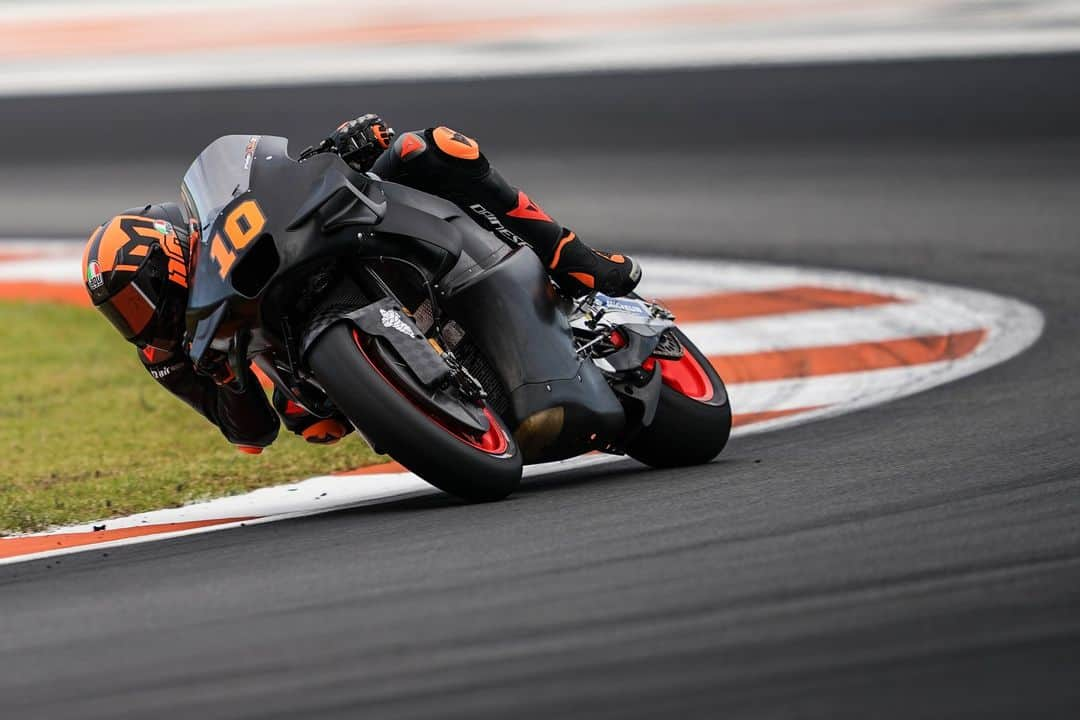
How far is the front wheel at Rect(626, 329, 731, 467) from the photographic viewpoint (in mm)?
5438

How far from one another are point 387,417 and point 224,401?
1035 millimetres

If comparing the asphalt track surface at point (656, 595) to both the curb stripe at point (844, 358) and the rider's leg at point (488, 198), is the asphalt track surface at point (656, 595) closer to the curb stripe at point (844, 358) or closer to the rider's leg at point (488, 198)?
the curb stripe at point (844, 358)

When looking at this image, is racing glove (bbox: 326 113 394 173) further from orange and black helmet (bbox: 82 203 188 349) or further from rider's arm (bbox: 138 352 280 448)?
rider's arm (bbox: 138 352 280 448)

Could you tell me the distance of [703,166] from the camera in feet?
41.2

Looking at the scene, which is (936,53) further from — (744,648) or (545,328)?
(744,648)

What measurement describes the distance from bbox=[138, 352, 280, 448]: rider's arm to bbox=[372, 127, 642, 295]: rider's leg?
2.59 ft

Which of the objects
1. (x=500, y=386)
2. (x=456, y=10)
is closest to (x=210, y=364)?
(x=500, y=386)

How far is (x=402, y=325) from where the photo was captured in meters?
4.65

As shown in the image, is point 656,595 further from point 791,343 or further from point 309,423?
point 791,343

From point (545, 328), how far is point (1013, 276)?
5.26 m

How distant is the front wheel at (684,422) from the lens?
5.44 metres

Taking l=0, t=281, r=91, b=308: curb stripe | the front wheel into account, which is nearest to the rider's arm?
the front wheel

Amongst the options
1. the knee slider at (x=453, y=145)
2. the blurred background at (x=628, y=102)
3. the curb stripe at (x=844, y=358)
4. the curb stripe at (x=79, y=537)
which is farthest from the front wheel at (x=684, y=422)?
the blurred background at (x=628, y=102)

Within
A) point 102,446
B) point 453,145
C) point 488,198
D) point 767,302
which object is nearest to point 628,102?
point 767,302
